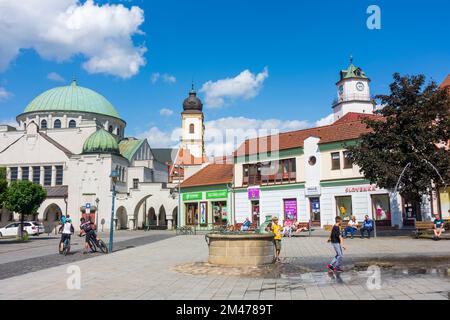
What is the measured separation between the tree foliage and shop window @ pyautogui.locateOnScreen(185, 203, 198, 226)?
22951 millimetres

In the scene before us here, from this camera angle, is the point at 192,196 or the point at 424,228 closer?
the point at 424,228

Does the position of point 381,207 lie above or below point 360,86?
below

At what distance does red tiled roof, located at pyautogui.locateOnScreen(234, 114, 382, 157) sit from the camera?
1283 inches

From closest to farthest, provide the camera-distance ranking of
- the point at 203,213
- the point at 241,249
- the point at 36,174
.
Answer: the point at 241,249
the point at 203,213
the point at 36,174

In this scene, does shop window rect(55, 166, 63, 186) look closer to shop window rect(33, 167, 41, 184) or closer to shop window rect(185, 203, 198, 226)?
shop window rect(33, 167, 41, 184)

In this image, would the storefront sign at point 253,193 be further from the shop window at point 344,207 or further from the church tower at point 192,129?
the church tower at point 192,129

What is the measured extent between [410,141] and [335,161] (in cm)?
1107

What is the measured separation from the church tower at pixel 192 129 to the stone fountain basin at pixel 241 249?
223 feet

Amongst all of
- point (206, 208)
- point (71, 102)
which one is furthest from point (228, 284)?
point (71, 102)

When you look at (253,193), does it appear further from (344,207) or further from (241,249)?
(241,249)

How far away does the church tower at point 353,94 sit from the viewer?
7575 cm

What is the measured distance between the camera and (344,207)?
32.7 metres

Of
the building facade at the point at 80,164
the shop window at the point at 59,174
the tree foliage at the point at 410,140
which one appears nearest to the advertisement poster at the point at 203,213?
the building facade at the point at 80,164
